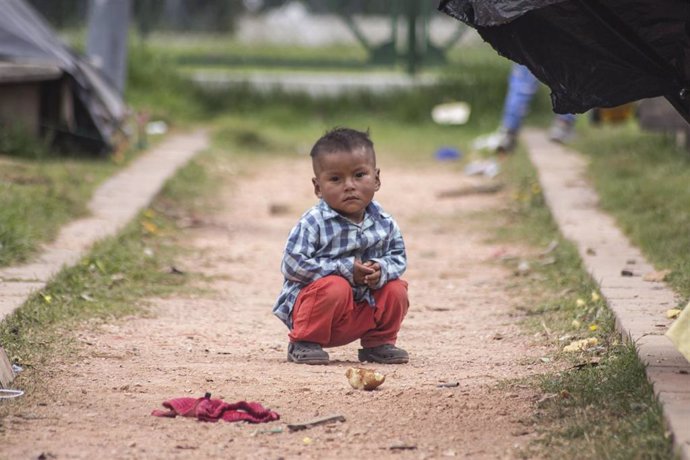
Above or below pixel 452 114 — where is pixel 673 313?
above

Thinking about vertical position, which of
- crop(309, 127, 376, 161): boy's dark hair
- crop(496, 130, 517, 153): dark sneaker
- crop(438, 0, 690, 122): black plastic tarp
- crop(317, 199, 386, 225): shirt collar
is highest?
crop(438, 0, 690, 122): black plastic tarp

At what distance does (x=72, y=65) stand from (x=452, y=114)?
5580mm

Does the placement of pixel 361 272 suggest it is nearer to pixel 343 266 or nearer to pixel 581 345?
pixel 343 266

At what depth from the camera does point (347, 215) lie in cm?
488

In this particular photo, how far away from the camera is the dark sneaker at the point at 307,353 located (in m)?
4.80

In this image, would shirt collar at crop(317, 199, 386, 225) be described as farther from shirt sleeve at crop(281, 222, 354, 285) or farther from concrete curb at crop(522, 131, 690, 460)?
concrete curb at crop(522, 131, 690, 460)

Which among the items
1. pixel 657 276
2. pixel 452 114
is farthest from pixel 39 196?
pixel 452 114

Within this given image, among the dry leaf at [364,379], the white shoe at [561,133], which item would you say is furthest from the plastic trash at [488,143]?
the dry leaf at [364,379]

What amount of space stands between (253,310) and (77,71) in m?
4.43

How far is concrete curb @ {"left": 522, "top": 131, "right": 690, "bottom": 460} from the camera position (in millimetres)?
3812

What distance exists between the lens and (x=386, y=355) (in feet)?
16.0

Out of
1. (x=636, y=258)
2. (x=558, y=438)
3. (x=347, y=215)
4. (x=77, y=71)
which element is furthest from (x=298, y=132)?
(x=558, y=438)

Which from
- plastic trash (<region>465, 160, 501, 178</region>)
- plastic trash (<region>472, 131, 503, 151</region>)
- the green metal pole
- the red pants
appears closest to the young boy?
the red pants

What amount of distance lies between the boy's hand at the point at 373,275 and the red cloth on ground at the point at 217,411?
0.95 m
